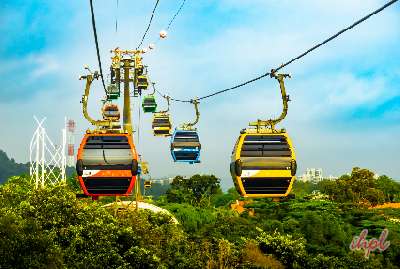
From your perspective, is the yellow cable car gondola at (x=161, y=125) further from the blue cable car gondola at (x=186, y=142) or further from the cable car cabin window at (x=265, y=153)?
the cable car cabin window at (x=265, y=153)

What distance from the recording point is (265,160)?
14.6 m

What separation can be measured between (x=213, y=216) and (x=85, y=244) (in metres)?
38.1

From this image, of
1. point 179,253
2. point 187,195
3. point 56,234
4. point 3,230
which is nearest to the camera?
point 3,230

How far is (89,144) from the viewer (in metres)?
15.1

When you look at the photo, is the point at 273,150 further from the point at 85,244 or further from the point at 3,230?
the point at 85,244

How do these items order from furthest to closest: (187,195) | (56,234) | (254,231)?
(187,195), (254,231), (56,234)

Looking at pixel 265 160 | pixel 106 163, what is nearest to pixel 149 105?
pixel 106 163

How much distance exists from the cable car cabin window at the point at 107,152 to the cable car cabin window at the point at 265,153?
301cm

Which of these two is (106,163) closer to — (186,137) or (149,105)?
(186,137)

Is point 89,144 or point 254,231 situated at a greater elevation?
point 89,144

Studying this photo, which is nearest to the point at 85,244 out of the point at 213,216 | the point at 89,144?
the point at 89,144

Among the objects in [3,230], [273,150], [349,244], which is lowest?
[349,244]

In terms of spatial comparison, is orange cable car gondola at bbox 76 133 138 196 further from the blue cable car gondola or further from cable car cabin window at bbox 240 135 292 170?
the blue cable car gondola

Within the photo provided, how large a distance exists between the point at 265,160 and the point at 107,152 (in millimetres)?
4073
